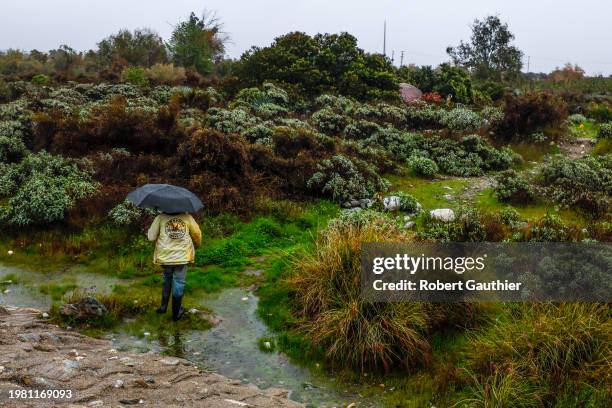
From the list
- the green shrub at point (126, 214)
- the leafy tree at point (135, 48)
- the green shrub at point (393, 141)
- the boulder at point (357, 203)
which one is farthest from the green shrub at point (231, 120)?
the leafy tree at point (135, 48)

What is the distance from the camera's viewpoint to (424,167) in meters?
17.0

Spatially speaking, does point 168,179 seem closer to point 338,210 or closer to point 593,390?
point 338,210

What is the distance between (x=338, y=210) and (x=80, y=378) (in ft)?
27.0

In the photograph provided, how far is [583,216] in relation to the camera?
12.8 m

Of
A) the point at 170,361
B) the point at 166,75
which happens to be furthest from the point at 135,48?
the point at 170,361

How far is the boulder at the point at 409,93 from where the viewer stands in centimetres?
2809

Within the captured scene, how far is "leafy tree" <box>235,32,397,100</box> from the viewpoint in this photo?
26.8 metres

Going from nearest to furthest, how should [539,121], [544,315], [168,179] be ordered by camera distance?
[544,315]
[168,179]
[539,121]

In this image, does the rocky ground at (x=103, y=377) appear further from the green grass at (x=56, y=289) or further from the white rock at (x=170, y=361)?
the green grass at (x=56, y=289)

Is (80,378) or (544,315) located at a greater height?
(544,315)

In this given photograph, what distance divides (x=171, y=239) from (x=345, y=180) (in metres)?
6.68

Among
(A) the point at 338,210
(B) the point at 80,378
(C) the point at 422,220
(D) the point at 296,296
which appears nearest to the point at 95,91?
(A) the point at 338,210

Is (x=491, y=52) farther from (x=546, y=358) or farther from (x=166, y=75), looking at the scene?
(x=546, y=358)

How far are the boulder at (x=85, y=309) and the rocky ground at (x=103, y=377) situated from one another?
0.69 meters
